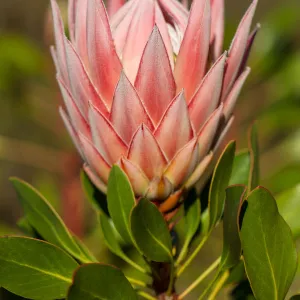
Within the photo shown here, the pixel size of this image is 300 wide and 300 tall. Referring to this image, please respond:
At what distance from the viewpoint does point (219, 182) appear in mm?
914

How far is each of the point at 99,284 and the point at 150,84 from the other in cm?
30

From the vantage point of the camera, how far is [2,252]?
2.81ft

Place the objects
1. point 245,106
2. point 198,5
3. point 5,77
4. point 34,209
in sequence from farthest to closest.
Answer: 1. point 245,106
2. point 5,77
3. point 34,209
4. point 198,5

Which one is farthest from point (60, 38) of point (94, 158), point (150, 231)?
point (150, 231)

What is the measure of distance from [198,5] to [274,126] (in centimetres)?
145

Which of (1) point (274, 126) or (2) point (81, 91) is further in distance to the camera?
(1) point (274, 126)

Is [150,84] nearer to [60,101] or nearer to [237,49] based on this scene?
[237,49]

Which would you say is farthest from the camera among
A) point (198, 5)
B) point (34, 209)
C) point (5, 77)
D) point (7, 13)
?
point (7, 13)

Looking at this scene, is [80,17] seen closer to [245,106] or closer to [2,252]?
[2,252]

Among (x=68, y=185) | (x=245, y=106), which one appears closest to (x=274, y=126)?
(x=245, y=106)

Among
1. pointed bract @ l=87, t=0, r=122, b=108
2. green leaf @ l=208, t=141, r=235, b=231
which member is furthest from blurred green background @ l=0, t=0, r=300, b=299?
pointed bract @ l=87, t=0, r=122, b=108

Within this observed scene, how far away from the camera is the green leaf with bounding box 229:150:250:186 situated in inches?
44.4

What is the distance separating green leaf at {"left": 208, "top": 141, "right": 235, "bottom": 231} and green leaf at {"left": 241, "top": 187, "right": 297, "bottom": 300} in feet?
0.35

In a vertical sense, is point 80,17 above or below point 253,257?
above
